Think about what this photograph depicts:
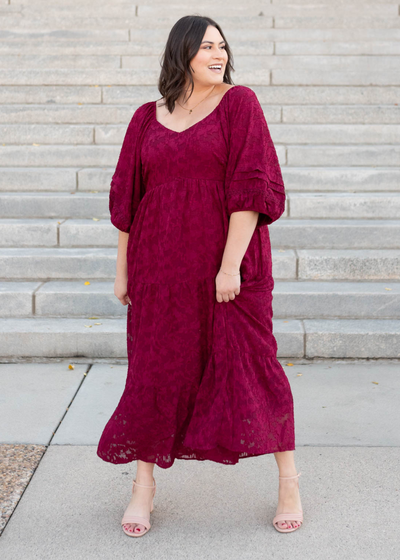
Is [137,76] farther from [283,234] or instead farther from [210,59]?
[210,59]

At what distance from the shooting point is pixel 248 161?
237 cm

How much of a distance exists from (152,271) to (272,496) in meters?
1.10

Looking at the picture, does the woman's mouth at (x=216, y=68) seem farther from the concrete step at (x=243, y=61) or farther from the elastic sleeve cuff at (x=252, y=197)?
the concrete step at (x=243, y=61)

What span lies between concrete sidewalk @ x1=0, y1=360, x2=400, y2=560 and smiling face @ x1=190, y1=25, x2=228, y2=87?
1687 millimetres

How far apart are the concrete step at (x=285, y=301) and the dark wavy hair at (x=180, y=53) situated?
95.1 inches

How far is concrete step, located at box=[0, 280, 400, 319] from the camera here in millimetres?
4691

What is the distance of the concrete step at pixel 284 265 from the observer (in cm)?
500

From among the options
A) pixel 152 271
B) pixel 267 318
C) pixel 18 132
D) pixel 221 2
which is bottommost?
pixel 267 318

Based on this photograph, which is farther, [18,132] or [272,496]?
[18,132]

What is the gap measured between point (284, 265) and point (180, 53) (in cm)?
277

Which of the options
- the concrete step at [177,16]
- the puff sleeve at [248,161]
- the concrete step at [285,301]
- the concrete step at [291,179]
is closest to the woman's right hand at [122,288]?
the puff sleeve at [248,161]

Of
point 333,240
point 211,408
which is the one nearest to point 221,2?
point 333,240

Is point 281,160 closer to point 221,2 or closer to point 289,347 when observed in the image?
point 289,347

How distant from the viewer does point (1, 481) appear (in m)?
→ 2.92
